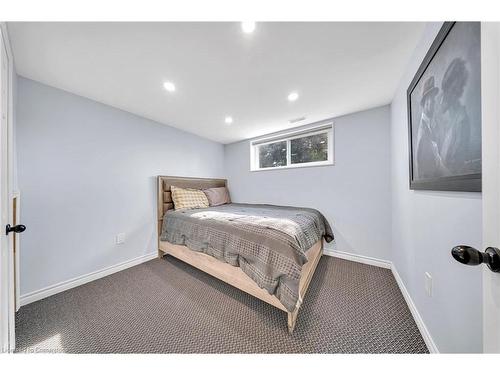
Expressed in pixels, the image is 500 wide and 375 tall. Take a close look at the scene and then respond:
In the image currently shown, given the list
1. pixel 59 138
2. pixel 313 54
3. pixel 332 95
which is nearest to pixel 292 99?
pixel 332 95

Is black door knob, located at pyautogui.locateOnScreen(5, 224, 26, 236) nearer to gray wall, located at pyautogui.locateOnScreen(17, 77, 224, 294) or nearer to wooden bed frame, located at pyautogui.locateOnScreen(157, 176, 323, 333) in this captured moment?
gray wall, located at pyautogui.locateOnScreen(17, 77, 224, 294)

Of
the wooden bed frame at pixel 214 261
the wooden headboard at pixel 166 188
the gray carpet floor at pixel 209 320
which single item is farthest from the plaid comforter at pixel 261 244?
the wooden headboard at pixel 166 188

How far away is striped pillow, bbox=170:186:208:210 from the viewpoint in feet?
8.47

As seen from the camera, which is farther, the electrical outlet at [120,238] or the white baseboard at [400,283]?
the electrical outlet at [120,238]

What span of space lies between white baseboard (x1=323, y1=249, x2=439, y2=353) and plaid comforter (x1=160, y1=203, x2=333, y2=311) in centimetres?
55

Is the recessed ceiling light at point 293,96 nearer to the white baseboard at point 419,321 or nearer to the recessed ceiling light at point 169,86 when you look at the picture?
the recessed ceiling light at point 169,86

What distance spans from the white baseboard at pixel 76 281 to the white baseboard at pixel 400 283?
2.74 m

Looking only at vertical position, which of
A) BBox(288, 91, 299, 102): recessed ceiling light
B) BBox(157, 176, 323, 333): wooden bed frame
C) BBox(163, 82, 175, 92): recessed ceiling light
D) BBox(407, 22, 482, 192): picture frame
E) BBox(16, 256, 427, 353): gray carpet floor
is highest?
BBox(163, 82, 175, 92): recessed ceiling light

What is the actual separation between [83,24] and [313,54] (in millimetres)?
1555

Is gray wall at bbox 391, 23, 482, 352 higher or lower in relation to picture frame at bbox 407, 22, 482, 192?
lower

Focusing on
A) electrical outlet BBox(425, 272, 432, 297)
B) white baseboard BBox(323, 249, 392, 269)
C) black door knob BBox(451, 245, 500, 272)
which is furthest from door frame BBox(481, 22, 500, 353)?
white baseboard BBox(323, 249, 392, 269)

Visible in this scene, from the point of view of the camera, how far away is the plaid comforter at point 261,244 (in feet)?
4.13

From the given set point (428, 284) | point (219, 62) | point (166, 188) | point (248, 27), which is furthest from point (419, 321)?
point (166, 188)

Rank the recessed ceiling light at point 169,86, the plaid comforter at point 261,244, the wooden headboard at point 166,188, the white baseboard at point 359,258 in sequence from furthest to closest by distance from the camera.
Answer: the wooden headboard at point 166,188 < the white baseboard at point 359,258 < the recessed ceiling light at point 169,86 < the plaid comforter at point 261,244
